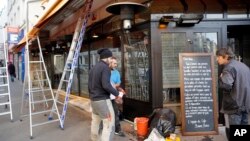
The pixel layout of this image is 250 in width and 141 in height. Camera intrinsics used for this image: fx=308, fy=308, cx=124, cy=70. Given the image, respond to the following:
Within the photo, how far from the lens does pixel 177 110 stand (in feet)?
23.7

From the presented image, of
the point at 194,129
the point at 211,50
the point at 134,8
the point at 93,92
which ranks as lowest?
the point at 194,129

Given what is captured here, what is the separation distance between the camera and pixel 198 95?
6570mm

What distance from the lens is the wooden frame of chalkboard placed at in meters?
6.52

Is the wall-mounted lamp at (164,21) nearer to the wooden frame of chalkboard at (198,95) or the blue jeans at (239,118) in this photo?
the wooden frame of chalkboard at (198,95)

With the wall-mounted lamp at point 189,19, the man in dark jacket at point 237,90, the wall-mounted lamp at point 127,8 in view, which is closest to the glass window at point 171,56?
the wall-mounted lamp at point 189,19

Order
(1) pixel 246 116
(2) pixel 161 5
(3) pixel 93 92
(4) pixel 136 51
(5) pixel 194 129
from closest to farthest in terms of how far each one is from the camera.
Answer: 1. (1) pixel 246 116
2. (3) pixel 93 92
3. (5) pixel 194 129
4. (2) pixel 161 5
5. (4) pixel 136 51

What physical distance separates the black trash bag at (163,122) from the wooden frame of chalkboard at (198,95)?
581 mm

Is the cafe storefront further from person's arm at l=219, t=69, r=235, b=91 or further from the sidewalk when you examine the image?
person's arm at l=219, t=69, r=235, b=91

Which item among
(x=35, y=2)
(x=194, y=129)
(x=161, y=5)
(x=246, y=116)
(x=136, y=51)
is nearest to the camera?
(x=246, y=116)

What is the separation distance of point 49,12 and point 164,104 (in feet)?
11.3

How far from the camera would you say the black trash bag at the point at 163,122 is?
580 cm

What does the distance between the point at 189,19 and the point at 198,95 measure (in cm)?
164

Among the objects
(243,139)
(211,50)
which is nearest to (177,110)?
(211,50)

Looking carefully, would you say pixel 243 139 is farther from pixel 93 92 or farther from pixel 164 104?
pixel 164 104
